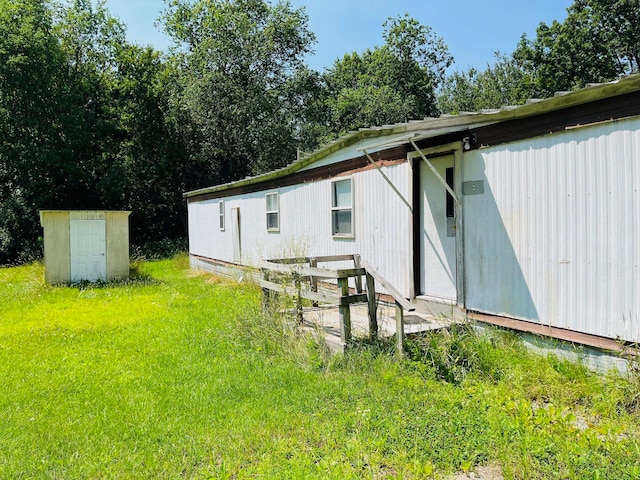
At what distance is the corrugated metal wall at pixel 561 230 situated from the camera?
4059 millimetres

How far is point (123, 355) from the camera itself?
19.1 feet

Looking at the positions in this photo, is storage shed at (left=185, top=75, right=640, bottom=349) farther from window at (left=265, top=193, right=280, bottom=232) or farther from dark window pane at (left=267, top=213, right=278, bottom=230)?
dark window pane at (left=267, top=213, right=278, bottom=230)

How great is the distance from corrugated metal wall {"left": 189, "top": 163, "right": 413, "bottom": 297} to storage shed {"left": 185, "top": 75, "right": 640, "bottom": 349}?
3 cm

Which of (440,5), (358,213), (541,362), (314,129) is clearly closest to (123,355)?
(358,213)

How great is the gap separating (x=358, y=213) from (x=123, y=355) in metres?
4.18

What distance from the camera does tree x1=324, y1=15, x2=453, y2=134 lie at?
23516 millimetres

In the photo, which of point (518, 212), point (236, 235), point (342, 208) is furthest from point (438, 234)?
point (236, 235)

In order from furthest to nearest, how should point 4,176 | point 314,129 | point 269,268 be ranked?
point 314,129, point 4,176, point 269,268

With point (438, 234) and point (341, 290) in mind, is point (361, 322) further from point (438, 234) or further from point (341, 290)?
point (438, 234)

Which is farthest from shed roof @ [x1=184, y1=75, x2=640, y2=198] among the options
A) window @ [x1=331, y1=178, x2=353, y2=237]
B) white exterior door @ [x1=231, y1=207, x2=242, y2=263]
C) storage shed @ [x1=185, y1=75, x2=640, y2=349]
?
white exterior door @ [x1=231, y1=207, x2=242, y2=263]

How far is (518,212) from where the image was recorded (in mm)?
5000

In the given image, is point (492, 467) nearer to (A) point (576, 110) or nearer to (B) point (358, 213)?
(A) point (576, 110)

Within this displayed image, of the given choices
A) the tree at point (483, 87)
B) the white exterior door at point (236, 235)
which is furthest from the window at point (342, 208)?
the tree at point (483, 87)

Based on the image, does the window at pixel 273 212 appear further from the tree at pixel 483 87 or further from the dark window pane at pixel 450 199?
the tree at pixel 483 87
